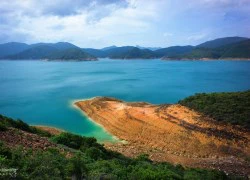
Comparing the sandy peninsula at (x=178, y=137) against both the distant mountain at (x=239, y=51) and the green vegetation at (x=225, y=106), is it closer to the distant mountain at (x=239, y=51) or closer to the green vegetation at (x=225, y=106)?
the green vegetation at (x=225, y=106)

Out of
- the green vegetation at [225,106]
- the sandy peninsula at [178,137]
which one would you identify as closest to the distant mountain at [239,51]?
the green vegetation at [225,106]

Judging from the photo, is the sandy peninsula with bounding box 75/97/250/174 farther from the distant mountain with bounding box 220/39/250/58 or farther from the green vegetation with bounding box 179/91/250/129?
the distant mountain with bounding box 220/39/250/58

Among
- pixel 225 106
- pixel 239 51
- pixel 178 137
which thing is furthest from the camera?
pixel 239 51

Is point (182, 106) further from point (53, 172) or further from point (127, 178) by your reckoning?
point (53, 172)

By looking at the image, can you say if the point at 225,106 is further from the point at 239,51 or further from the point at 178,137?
the point at 239,51

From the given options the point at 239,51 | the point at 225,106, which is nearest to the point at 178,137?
the point at 225,106

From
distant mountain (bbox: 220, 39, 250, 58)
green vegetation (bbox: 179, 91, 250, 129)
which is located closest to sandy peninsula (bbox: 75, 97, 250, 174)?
green vegetation (bbox: 179, 91, 250, 129)
